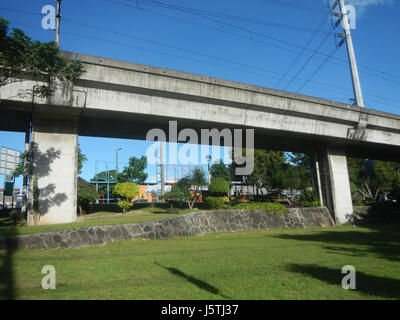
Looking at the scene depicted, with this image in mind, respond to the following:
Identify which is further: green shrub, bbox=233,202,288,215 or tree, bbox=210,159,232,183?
tree, bbox=210,159,232,183

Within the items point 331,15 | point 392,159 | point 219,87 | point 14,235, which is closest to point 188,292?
point 14,235

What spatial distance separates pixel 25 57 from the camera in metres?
Result: 10.4

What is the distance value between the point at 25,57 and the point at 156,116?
7.25 meters

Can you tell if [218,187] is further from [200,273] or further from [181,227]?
[200,273]

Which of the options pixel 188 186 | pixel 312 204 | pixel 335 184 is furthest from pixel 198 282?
pixel 335 184

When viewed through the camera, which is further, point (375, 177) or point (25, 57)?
point (375, 177)

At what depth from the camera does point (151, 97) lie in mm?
16047

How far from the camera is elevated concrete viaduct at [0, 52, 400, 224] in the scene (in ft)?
47.0

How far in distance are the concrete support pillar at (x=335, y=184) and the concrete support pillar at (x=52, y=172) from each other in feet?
63.7

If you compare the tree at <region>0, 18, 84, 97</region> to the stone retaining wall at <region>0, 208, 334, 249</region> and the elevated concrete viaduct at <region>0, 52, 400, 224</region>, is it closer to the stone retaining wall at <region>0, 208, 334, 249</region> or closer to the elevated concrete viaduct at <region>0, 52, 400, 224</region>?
the elevated concrete viaduct at <region>0, 52, 400, 224</region>

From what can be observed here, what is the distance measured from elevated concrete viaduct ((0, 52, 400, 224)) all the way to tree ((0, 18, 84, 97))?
26.2 inches

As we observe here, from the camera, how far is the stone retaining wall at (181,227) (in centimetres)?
1117

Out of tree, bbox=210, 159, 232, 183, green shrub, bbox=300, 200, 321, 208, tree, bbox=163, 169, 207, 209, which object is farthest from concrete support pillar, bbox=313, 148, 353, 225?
tree, bbox=210, 159, 232, 183
